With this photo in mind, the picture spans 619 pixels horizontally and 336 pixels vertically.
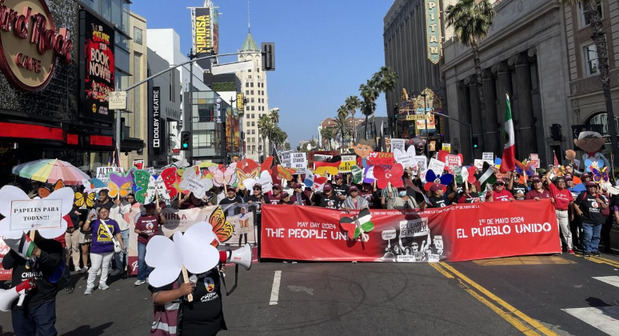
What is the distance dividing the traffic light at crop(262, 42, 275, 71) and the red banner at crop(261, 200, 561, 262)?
803 cm

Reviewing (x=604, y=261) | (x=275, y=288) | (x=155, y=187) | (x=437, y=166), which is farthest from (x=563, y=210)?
(x=155, y=187)

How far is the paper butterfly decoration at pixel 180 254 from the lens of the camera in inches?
118

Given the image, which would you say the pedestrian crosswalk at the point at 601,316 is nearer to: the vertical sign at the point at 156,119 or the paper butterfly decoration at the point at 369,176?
the paper butterfly decoration at the point at 369,176

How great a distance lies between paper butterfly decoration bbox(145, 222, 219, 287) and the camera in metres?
3.00

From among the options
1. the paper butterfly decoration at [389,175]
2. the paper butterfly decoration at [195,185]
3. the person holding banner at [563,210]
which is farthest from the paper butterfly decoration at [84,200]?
the person holding banner at [563,210]

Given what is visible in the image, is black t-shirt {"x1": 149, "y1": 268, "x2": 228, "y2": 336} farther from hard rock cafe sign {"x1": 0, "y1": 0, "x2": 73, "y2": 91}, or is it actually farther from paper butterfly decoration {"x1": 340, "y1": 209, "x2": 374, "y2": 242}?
hard rock cafe sign {"x1": 0, "y1": 0, "x2": 73, "y2": 91}

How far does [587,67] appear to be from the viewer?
27.4 m

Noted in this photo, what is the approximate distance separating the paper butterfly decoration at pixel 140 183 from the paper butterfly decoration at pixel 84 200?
1.09 meters

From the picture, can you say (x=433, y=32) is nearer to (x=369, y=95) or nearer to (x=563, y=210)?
(x=369, y=95)

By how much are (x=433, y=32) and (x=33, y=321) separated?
59.3 metres

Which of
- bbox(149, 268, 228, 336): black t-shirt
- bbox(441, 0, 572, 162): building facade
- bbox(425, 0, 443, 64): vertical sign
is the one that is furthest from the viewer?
bbox(425, 0, 443, 64): vertical sign

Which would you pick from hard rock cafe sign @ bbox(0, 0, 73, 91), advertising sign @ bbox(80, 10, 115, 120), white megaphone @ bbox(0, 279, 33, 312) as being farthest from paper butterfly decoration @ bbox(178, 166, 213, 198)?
advertising sign @ bbox(80, 10, 115, 120)

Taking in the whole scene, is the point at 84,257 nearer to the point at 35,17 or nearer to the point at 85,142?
the point at 35,17

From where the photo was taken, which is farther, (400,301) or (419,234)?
(419,234)
